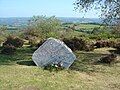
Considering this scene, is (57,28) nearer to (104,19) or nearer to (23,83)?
(104,19)

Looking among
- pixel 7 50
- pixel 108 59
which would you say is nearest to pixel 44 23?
pixel 7 50

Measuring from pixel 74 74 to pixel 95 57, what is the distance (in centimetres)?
426

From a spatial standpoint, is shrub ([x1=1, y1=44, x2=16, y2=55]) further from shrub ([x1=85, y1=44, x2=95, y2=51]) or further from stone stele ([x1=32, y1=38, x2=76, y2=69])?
shrub ([x1=85, y1=44, x2=95, y2=51])

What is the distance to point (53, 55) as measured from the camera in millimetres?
14195

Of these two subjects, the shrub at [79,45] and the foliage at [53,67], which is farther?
the shrub at [79,45]

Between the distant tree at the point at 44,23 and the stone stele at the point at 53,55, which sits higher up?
the stone stele at the point at 53,55

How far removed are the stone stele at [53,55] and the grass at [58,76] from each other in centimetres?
37

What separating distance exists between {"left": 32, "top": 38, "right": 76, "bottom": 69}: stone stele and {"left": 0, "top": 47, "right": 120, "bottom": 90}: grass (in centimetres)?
37

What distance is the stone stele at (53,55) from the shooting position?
46.3 ft

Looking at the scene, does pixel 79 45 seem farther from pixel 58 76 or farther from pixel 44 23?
pixel 44 23

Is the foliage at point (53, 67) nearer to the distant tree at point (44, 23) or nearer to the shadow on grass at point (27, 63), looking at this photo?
the shadow on grass at point (27, 63)

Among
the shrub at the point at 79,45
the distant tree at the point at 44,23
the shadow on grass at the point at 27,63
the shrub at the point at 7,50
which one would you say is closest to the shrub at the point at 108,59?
the shadow on grass at the point at 27,63

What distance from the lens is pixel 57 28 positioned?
38.0 m

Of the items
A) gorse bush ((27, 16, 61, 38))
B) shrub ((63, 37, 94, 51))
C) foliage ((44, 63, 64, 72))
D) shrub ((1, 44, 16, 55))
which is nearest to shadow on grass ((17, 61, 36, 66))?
foliage ((44, 63, 64, 72))
